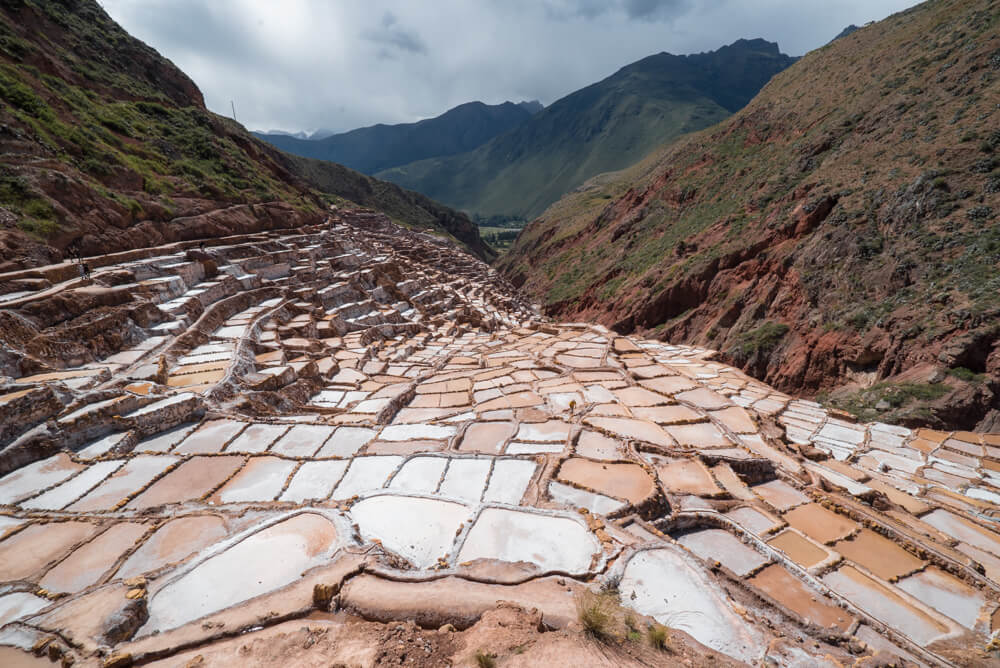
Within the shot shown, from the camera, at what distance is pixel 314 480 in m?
6.44

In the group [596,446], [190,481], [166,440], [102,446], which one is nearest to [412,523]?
[596,446]

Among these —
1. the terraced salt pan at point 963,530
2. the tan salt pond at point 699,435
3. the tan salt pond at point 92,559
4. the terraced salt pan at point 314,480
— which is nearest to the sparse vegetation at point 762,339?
the terraced salt pan at point 963,530

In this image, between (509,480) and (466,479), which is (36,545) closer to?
(466,479)

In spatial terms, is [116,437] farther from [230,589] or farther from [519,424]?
[519,424]

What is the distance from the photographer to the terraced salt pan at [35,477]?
5742 mm

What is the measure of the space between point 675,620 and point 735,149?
139 feet

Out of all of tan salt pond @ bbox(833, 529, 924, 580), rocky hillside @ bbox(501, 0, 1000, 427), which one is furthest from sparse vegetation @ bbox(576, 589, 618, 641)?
rocky hillside @ bbox(501, 0, 1000, 427)

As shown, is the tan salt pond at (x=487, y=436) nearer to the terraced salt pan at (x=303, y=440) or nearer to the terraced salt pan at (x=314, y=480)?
the terraced salt pan at (x=314, y=480)

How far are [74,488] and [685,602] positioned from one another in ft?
27.9

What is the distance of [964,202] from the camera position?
15484mm

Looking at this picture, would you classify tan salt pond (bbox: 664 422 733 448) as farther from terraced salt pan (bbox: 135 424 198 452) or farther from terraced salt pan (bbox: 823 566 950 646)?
terraced salt pan (bbox: 135 424 198 452)

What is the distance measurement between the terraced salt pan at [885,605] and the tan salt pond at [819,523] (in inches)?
24.1

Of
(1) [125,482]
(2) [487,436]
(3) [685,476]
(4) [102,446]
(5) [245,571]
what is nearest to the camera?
(5) [245,571]

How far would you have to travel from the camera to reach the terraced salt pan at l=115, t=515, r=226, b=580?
4664mm
